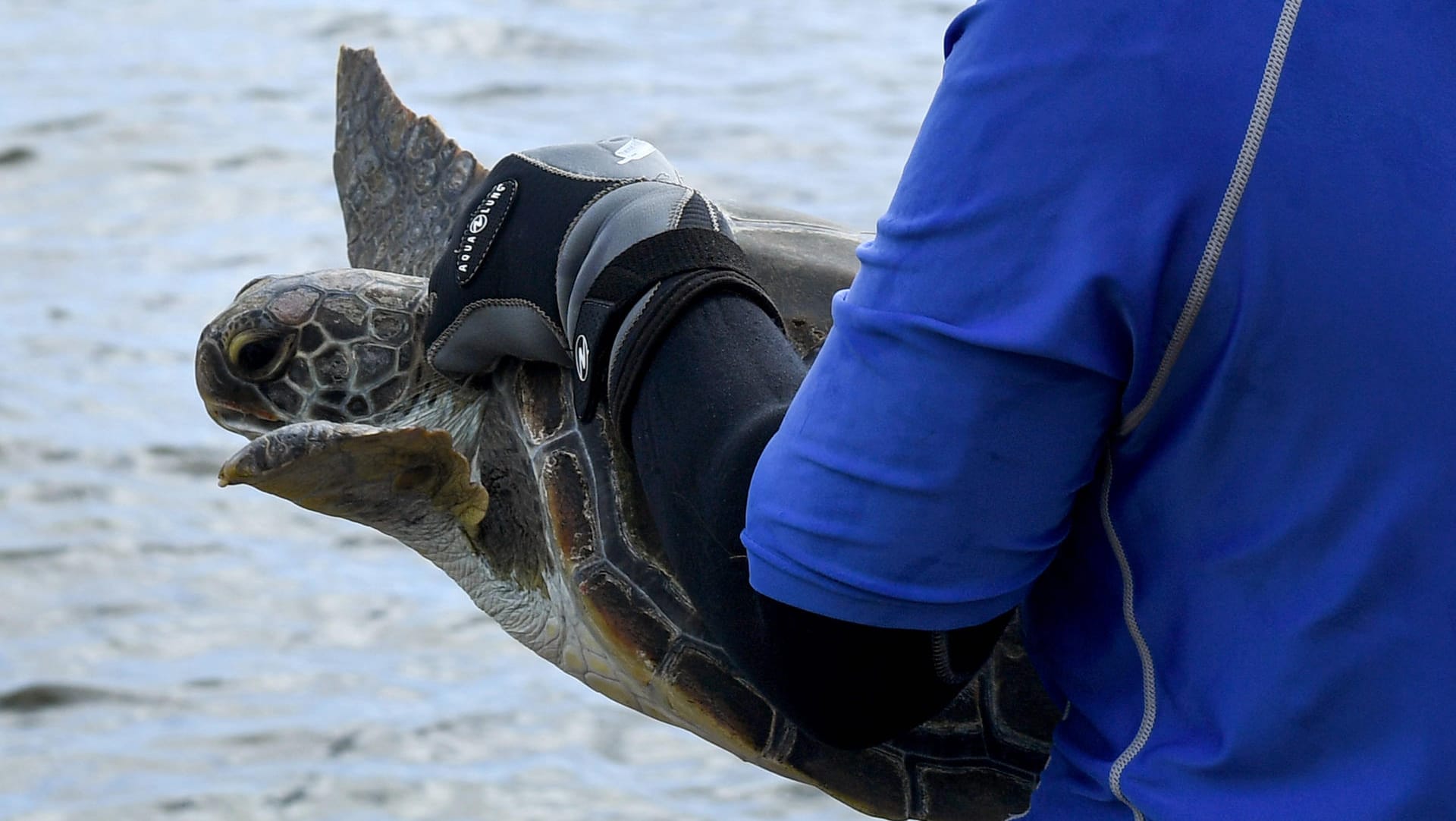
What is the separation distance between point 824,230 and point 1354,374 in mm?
627

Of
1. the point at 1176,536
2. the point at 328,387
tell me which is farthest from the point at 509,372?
the point at 1176,536

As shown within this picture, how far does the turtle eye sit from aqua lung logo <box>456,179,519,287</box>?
290 mm

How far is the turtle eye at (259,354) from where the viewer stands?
1.14 metres

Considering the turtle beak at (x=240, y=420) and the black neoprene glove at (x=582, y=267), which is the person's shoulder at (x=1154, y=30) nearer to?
the black neoprene glove at (x=582, y=267)

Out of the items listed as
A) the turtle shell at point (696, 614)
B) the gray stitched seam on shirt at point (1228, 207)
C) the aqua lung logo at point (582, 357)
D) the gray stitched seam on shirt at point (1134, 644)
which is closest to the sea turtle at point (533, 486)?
the turtle shell at point (696, 614)

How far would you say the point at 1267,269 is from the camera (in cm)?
45

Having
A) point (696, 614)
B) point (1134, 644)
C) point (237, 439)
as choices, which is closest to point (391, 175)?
point (696, 614)

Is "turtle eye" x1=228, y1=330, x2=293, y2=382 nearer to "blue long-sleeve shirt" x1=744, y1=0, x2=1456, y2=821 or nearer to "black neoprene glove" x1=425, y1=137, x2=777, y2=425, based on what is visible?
"black neoprene glove" x1=425, y1=137, x2=777, y2=425

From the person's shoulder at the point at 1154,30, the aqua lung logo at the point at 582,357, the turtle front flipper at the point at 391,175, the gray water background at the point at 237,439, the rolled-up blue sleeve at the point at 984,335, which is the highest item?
the person's shoulder at the point at 1154,30

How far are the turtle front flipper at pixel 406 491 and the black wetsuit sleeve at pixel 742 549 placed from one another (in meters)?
0.23

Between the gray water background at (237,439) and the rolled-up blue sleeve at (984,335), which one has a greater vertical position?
the rolled-up blue sleeve at (984,335)

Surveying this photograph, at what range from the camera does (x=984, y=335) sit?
1.52 feet

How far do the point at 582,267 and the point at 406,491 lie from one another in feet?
0.82

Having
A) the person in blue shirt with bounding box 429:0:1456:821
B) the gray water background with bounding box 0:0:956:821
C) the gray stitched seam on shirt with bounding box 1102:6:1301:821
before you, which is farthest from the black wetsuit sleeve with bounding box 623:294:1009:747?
the gray water background with bounding box 0:0:956:821
